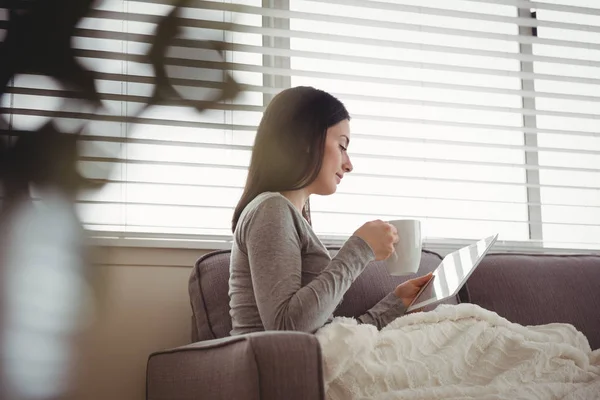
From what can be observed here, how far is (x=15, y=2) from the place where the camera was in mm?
200

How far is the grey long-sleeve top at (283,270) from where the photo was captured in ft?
3.41

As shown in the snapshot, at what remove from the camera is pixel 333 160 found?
1.29 meters

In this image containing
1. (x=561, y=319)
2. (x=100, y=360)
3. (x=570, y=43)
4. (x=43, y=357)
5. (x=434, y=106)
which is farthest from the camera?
(x=570, y=43)

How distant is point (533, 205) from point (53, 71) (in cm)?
198

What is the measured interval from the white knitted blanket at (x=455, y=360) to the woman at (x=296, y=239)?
0.08 meters

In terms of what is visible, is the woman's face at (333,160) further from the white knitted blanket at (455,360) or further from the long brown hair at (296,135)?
the white knitted blanket at (455,360)

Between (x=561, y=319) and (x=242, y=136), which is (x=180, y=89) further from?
(x=561, y=319)

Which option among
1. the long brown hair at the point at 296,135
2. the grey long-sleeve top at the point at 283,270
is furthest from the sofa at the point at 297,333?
the long brown hair at the point at 296,135

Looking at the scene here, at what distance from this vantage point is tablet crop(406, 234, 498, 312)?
1083 millimetres

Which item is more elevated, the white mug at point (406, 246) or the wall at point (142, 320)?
the white mug at point (406, 246)

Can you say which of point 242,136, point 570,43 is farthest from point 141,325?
point 570,43

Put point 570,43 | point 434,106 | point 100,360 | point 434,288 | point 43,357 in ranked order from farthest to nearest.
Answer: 1. point 570,43
2. point 434,106
3. point 100,360
4. point 434,288
5. point 43,357

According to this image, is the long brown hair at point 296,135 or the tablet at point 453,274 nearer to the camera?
the tablet at point 453,274

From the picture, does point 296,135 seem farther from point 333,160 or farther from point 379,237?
point 379,237
